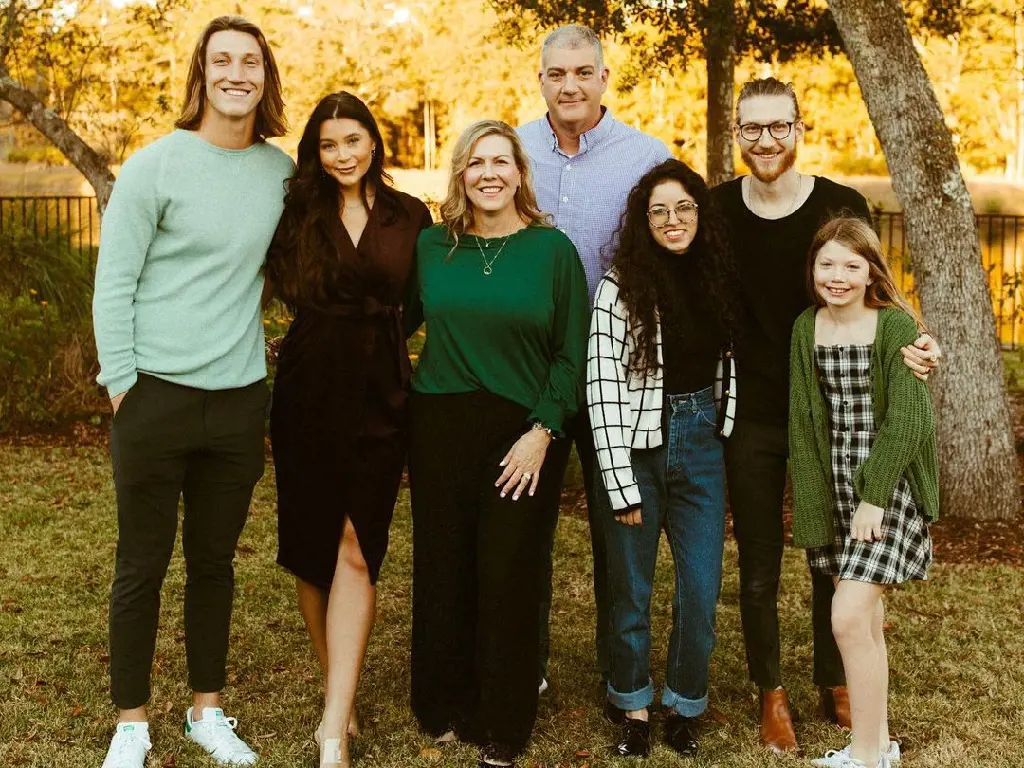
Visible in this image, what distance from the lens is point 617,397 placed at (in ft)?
12.2

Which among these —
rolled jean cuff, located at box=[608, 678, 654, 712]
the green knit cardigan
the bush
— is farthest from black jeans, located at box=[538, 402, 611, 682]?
the bush

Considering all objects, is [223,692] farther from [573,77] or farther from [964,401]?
[964,401]

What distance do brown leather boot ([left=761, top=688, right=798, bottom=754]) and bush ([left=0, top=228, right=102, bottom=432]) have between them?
705 cm

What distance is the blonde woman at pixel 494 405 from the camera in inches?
144

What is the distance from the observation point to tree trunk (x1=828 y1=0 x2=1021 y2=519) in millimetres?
6684

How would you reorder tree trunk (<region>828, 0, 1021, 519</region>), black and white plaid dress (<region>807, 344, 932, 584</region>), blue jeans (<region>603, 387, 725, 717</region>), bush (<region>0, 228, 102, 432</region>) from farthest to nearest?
bush (<region>0, 228, 102, 432</region>), tree trunk (<region>828, 0, 1021, 519</region>), blue jeans (<region>603, 387, 725, 717</region>), black and white plaid dress (<region>807, 344, 932, 584</region>)

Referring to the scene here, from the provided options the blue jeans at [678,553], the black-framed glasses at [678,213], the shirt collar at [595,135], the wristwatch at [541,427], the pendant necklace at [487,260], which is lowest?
the blue jeans at [678,553]

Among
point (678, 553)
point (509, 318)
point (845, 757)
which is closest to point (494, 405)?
point (509, 318)

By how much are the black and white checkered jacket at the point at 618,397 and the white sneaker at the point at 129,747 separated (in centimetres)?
173

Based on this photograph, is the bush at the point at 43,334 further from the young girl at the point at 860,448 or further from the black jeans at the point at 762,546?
the young girl at the point at 860,448

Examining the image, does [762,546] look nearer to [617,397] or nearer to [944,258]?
[617,397]

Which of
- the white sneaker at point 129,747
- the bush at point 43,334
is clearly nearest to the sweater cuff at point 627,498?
the white sneaker at point 129,747

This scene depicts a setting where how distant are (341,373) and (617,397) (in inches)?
35.2

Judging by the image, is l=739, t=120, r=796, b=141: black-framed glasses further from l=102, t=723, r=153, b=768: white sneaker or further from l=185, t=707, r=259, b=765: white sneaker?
l=102, t=723, r=153, b=768: white sneaker
